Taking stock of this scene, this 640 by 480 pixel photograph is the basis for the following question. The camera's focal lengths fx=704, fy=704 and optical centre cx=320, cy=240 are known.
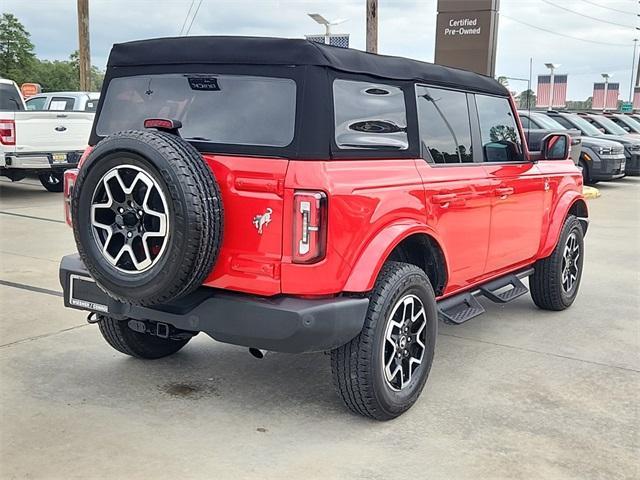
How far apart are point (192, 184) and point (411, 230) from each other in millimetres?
1221

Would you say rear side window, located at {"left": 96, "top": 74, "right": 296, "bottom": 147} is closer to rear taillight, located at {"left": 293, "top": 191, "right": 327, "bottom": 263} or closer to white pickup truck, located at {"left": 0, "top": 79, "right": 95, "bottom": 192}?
rear taillight, located at {"left": 293, "top": 191, "right": 327, "bottom": 263}

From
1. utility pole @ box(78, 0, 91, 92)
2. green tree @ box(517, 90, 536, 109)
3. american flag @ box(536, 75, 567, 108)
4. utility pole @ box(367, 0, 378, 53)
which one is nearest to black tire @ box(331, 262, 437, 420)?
green tree @ box(517, 90, 536, 109)

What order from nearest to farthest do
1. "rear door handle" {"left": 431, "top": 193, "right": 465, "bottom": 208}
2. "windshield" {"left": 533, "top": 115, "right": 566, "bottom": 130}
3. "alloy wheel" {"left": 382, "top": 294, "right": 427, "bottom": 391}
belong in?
"alloy wheel" {"left": 382, "top": 294, "right": 427, "bottom": 391} → "rear door handle" {"left": 431, "top": 193, "right": 465, "bottom": 208} → "windshield" {"left": 533, "top": 115, "right": 566, "bottom": 130}

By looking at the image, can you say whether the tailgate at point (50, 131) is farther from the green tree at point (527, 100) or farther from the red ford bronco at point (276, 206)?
the red ford bronco at point (276, 206)

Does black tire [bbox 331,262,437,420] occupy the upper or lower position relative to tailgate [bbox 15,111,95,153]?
lower

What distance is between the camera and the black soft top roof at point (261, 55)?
3.46 m

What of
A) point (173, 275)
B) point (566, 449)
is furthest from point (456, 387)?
point (173, 275)

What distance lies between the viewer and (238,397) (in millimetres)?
3988

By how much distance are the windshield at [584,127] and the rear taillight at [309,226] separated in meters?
16.0

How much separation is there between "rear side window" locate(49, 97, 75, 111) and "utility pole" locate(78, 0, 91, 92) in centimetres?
580

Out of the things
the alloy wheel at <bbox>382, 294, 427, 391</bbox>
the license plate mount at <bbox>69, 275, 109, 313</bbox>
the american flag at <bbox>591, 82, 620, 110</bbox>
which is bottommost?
the alloy wheel at <bbox>382, 294, 427, 391</bbox>

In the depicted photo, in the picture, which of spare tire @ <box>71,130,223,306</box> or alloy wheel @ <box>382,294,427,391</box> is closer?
spare tire @ <box>71,130,223,306</box>

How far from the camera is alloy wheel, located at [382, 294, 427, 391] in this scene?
146 inches

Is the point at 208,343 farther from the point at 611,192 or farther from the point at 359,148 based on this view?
the point at 611,192
